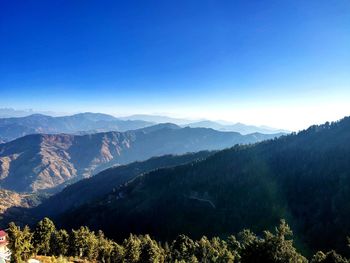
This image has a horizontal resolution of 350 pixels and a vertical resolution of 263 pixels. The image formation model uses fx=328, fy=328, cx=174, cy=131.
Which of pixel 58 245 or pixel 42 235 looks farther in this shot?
pixel 58 245

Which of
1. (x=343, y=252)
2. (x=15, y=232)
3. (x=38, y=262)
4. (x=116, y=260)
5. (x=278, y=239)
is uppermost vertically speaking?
(x=278, y=239)

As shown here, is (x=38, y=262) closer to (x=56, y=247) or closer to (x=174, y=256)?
(x=56, y=247)

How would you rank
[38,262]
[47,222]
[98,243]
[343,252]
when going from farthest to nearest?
[343,252] → [98,243] → [47,222] → [38,262]

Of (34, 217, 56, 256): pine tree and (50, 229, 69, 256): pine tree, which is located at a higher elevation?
(34, 217, 56, 256): pine tree

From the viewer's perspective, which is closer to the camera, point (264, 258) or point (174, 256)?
point (264, 258)

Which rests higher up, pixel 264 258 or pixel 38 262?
pixel 264 258

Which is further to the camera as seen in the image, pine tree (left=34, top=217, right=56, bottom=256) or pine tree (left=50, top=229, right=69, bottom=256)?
pine tree (left=50, top=229, right=69, bottom=256)

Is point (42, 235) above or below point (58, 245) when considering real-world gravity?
above

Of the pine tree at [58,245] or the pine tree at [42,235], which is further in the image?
the pine tree at [58,245]

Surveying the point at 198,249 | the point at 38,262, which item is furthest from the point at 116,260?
the point at 38,262

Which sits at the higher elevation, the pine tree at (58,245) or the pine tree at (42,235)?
the pine tree at (42,235)

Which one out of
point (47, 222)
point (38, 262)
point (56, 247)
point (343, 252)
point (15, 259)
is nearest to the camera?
point (15, 259)
